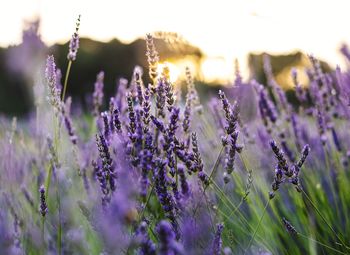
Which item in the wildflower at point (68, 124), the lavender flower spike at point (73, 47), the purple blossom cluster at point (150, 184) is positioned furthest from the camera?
the wildflower at point (68, 124)

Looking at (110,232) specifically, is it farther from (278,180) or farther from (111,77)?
(111,77)

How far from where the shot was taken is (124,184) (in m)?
1.13

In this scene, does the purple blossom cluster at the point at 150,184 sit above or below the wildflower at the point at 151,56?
below

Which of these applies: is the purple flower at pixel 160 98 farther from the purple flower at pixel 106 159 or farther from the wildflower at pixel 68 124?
the wildflower at pixel 68 124

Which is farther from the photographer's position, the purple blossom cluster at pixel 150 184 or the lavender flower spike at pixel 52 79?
the lavender flower spike at pixel 52 79

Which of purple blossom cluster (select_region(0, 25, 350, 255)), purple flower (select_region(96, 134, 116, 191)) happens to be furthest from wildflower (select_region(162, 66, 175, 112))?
purple flower (select_region(96, 134, 116, 191))

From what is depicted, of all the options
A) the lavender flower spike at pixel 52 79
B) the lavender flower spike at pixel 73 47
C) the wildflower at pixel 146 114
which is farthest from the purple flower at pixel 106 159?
the lavender flower spike at pixel 73 47

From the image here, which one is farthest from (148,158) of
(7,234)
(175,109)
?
(7,234)

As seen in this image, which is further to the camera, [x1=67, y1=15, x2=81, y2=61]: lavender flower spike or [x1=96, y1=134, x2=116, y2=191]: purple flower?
Result: [x1=67, y1=15, x2=81, y2=61]: lavender flower spike

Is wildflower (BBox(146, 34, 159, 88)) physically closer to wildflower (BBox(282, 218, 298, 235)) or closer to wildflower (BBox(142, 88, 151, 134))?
wildflower (BBox(142, 88, 151, 134))

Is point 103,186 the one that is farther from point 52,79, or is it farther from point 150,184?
point 52,79

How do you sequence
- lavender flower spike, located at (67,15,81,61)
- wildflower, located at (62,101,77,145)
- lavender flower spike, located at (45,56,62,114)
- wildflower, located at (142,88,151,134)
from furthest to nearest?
wildflower, located at (62,101,77,145) < lavender flower spike, located at (67,15,81,61) < lavender flower spike, located at (45,56,62,114) < wildflower, located at (142,88,151,134)

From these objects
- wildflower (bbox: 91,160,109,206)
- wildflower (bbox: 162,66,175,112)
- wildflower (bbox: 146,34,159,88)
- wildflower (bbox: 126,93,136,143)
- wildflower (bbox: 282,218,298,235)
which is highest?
wildflower (bbox: 146,34,159,88)

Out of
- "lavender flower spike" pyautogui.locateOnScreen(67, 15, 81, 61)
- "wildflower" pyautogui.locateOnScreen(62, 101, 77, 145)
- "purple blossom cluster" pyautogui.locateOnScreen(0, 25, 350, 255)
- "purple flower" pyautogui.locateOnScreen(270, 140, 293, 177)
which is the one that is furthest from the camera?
"wildflower" pyautogui.locateOnScreen(62, 101, 77, 145)
